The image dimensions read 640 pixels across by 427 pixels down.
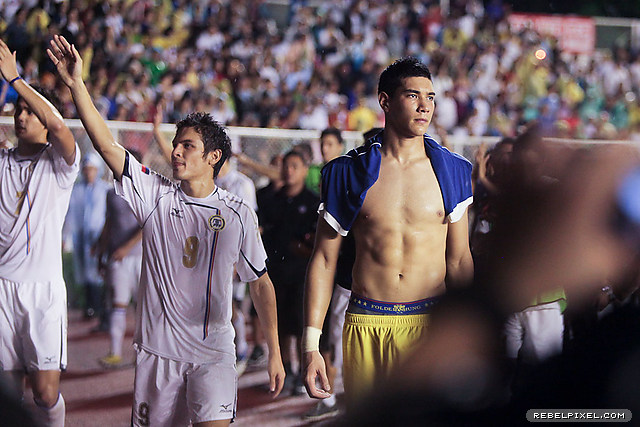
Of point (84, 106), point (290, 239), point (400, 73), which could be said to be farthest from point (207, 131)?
point (290, 239)

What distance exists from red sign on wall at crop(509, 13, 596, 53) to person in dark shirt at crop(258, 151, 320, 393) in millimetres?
12715

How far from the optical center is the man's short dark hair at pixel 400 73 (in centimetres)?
326

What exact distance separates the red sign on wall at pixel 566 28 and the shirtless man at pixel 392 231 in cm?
1464

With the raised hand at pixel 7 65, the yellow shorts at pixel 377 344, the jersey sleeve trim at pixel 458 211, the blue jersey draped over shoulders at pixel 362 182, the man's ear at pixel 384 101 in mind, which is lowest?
the yellow shorts at pixel 377 344

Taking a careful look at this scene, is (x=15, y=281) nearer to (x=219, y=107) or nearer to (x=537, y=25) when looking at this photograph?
(x=219, y=107)

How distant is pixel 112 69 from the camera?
9648 mm

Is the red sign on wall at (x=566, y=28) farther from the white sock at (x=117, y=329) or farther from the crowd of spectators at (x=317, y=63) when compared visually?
the white sock at (x=117, y=329)

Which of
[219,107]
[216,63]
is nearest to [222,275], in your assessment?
[219,107]

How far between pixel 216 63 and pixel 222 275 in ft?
27.1

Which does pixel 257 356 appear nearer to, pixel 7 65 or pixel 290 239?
pixel 290 239

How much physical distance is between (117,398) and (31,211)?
6.05 feet

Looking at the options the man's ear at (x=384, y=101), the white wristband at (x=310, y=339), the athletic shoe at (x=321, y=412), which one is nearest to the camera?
the white wristband at (x=310, y=339)

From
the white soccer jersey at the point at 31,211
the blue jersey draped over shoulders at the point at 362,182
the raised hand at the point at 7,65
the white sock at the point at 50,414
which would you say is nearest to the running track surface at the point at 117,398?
the white sock at the point at 50,414

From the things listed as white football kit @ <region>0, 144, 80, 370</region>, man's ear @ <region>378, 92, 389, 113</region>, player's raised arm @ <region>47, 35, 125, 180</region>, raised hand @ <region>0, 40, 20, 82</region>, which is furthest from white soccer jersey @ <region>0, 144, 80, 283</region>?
man's ear @ <region>378, 92, 389, 113</region>
